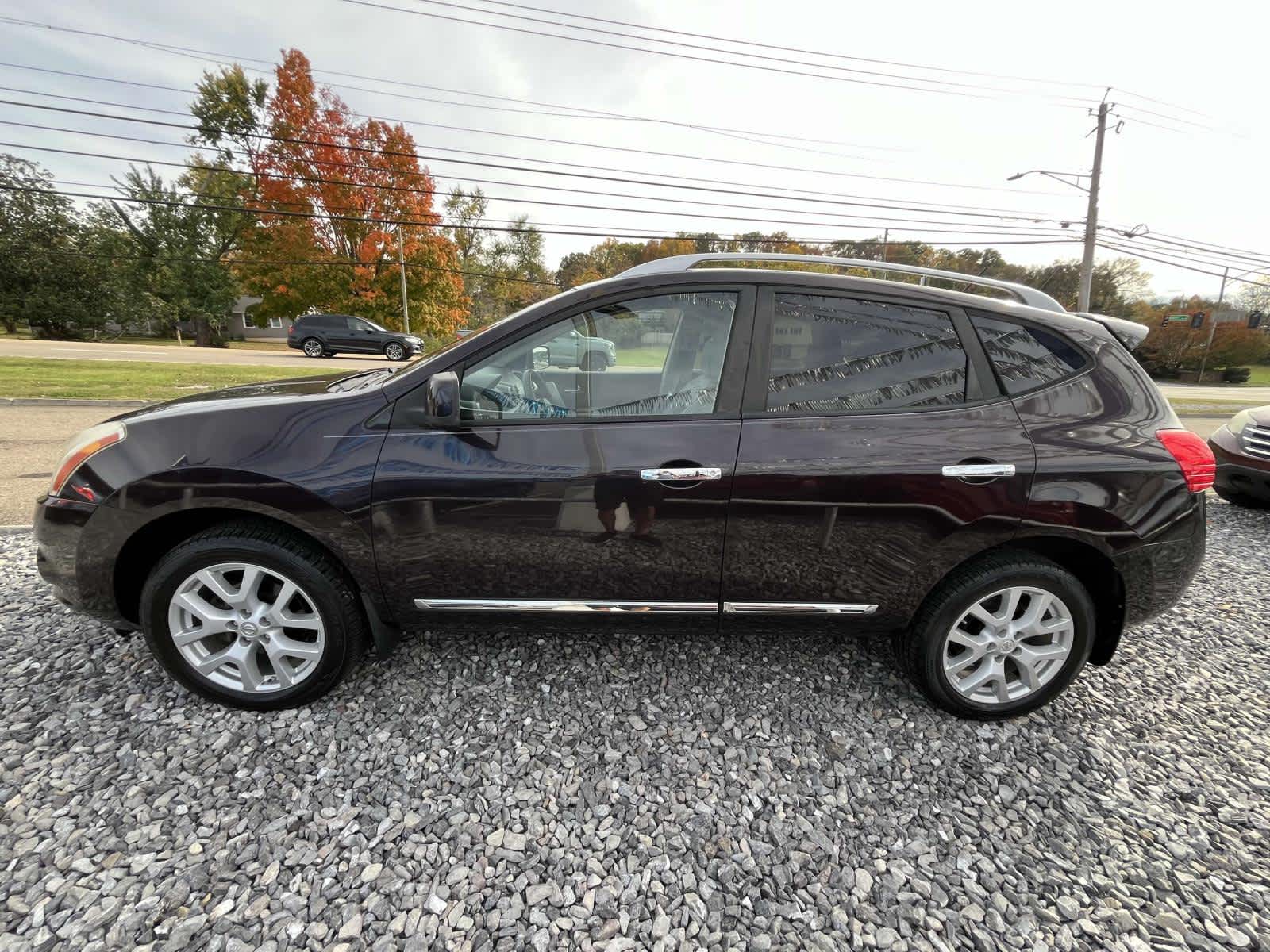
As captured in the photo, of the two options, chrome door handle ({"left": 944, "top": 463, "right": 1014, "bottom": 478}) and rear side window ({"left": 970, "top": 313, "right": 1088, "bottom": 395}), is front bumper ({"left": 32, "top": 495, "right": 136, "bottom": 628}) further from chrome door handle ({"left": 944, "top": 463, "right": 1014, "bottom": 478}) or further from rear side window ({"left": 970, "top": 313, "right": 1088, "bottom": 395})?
rear side window ({"left": 970, "top": 313, "right": 1088, "bottom": 395})

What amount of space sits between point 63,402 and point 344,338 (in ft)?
47.1

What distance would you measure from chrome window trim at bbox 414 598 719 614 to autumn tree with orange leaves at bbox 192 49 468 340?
83.3 feet

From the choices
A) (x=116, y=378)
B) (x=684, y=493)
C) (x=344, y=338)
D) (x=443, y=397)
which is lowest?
(x=116, y=378)

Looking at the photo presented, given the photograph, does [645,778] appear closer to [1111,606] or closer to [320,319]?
[1111,606]

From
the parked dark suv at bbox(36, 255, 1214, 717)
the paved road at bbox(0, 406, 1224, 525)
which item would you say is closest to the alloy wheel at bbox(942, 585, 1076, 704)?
the parked dark suv at bbox(36, 255, 1214, 717)

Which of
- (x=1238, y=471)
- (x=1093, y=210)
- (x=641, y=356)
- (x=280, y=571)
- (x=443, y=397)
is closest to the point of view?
(x=443, y=397)

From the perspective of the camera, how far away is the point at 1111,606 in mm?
2322

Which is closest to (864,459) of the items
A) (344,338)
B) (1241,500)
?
(1241,500)

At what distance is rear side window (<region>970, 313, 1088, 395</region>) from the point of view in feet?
7.20

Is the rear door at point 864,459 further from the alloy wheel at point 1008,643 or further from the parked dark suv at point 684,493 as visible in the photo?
the alloy wheel at point 1008,643

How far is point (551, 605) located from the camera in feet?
7.23

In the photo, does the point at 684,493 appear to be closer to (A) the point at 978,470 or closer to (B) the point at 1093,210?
(A) the point at 978,470

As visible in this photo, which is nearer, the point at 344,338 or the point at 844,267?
the point at 844,267

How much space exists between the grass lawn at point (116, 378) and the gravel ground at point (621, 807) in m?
7.87
